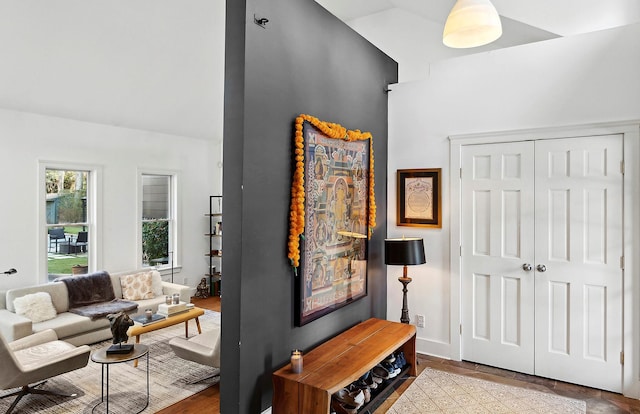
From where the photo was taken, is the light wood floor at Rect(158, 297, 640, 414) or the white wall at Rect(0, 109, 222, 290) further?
the white wall at Rect(0, 109, 222, 290)

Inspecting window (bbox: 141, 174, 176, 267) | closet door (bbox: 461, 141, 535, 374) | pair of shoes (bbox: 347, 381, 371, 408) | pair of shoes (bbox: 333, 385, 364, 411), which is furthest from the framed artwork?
window (bbox: 141, 174, 176, 267)

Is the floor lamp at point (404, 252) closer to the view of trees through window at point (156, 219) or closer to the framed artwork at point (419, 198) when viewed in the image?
the framed artwork at point (419, 198)

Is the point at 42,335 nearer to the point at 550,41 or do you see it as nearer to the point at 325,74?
the point at 325,74

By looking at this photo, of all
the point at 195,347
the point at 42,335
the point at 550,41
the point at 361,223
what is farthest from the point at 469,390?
the point at 42,335

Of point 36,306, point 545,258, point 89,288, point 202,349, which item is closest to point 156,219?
point 89,288

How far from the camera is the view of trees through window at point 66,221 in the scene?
17.0 ft

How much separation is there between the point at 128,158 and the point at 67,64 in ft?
6.01

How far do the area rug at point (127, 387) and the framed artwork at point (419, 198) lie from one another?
8.00ft

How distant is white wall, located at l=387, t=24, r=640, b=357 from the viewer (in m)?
3.28

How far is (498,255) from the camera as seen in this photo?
3750 mm

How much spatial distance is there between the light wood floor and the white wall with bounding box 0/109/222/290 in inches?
119

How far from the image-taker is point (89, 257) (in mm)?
5578

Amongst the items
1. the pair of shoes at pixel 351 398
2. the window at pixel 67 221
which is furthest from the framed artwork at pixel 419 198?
the window at pixel 67 221

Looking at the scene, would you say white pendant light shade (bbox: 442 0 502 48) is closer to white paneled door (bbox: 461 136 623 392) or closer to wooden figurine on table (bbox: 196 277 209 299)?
white paneled door (bbox: 461 136 623 392)
